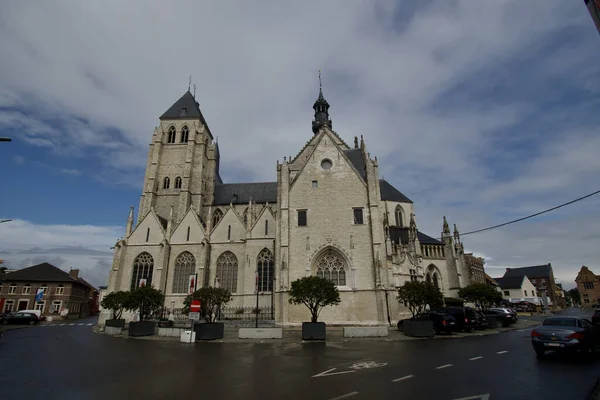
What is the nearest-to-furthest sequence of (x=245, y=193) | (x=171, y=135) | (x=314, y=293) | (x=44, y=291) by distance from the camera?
1. (x=314, y=293)
2. (x=245, y=193)
3. (x=44, y=291)
4. (x=171, y=135)

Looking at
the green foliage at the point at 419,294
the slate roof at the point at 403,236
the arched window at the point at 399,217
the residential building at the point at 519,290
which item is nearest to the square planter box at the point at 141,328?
the green foliage at the point at 419,294

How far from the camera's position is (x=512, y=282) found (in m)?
73.2

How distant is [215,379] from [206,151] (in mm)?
41833

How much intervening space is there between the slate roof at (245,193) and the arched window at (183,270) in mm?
10933

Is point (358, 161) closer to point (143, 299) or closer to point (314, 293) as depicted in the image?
point (314, 293)

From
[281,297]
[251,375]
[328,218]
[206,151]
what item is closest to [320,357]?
[251,375]

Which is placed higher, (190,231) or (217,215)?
(217,215)

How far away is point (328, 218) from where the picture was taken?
25859 mm

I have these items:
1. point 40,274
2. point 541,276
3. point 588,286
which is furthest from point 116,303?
point 588,286

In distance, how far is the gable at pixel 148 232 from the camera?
3406 centimetres

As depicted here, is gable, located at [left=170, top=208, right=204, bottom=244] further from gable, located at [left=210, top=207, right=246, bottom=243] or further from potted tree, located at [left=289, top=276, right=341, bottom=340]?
potted tree, located at [left=289, top=276, right=341, bottom=340]

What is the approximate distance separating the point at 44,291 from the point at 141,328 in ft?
120

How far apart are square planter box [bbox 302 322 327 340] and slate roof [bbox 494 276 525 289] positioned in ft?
237

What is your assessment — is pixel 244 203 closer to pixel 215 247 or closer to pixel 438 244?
pixel 215 247
